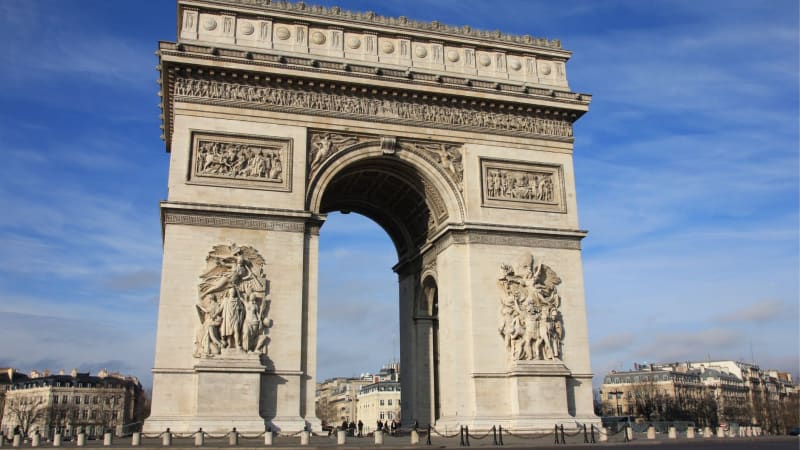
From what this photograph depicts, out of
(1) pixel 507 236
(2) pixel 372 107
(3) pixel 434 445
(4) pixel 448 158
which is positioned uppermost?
(2) pixel 372 107

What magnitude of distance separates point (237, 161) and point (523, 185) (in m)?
10.3

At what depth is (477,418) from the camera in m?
24.5

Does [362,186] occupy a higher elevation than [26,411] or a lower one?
higher

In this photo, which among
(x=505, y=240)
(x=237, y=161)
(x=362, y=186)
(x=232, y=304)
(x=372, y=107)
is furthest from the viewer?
(x=362, y=186)

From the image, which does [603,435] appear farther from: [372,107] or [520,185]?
[372,107]

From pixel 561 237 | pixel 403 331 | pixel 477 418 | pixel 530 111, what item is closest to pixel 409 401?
pixel 403 331

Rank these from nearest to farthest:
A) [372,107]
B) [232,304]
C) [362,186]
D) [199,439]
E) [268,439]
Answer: [199,439], [268,439], [232,304], [372,107], [362,186]

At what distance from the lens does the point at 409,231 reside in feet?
103

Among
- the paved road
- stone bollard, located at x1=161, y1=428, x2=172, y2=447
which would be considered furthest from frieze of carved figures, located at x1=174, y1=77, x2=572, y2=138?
the paved road

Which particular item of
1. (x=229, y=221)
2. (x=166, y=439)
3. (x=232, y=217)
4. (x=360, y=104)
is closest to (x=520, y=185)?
(x=360, y=104)

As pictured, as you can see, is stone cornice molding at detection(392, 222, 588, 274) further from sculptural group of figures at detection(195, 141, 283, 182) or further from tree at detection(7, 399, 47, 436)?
tree at detection(7, 399, 47, 436)

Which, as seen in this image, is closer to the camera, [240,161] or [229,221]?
[229,221]

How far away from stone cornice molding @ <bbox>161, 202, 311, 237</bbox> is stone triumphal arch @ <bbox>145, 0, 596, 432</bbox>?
5 cm

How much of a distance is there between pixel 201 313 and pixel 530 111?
14079 millimetres
